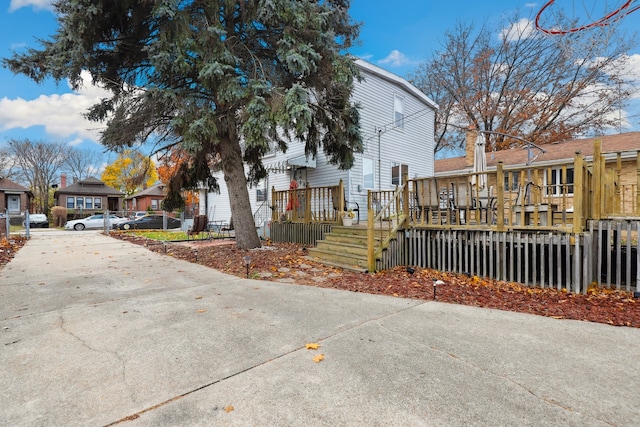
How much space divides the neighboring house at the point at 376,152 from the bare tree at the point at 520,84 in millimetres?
3929

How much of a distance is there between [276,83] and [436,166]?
1472 centimetres

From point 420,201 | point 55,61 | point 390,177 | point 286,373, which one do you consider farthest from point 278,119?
point 390,177

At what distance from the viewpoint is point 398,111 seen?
48.4ft

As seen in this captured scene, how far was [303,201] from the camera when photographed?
35.3ft

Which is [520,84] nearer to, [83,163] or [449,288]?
[449,288]

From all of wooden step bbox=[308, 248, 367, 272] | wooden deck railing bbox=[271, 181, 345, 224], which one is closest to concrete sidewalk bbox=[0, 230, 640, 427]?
wooden step bbox=[308, 248, 367, 272]

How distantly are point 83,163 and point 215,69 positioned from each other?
48569mm

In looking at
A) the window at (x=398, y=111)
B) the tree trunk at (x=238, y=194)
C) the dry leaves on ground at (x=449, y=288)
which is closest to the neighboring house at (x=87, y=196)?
the tree trunk at (x=238, y=194)

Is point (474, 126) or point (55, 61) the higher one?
point (474, 126)

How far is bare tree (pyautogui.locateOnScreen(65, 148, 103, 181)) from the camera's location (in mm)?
43344

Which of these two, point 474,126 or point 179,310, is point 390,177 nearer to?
point 179,310

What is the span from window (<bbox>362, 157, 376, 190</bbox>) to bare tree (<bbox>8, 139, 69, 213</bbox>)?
45623 mm

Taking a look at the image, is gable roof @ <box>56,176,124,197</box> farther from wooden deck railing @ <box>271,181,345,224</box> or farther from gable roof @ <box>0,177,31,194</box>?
wooden deck railing @ <box>271,181,345,224</box>

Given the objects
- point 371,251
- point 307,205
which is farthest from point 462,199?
point 307,205
